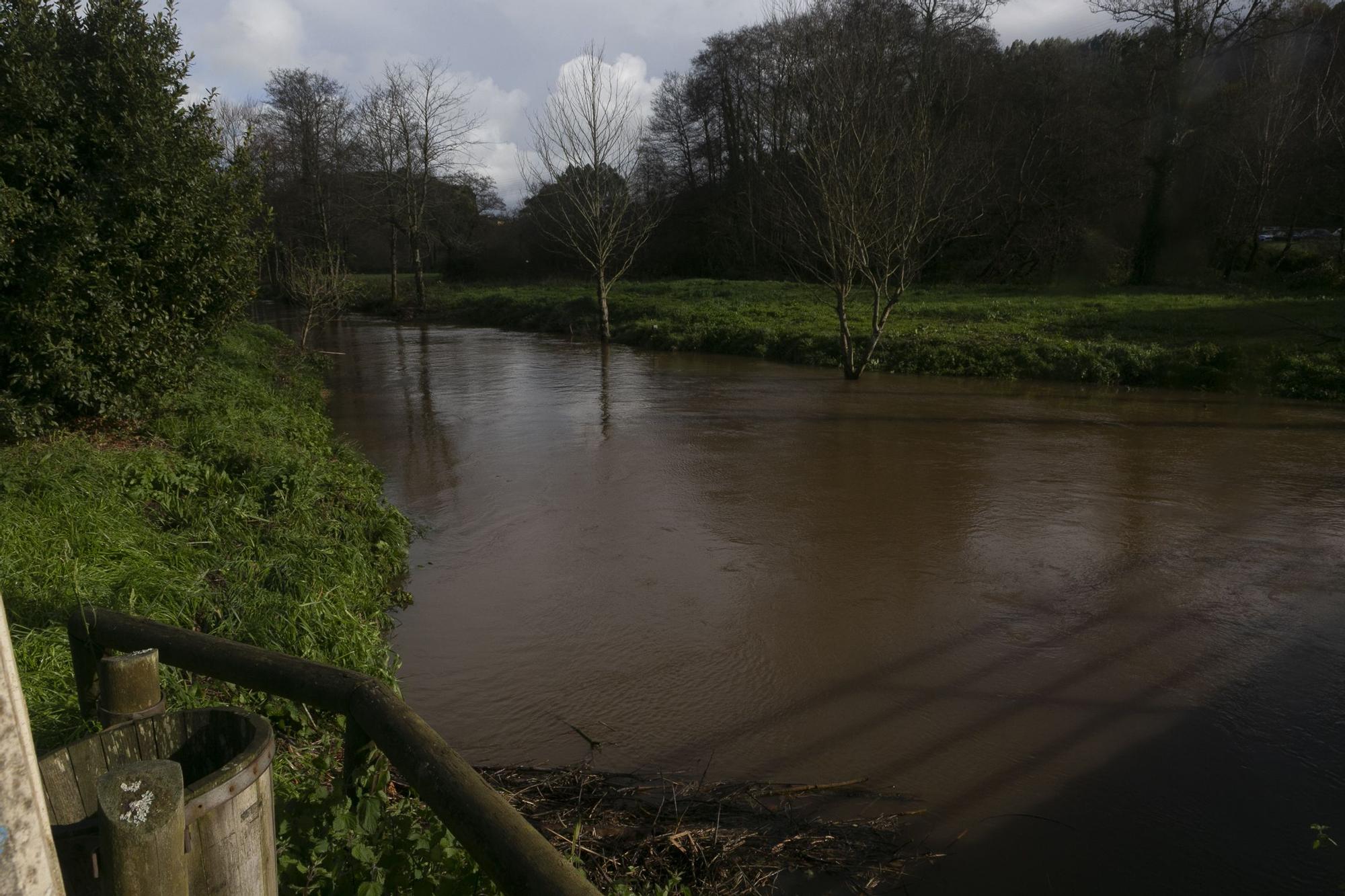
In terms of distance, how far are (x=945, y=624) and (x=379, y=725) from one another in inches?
171

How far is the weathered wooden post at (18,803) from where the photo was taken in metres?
1.19

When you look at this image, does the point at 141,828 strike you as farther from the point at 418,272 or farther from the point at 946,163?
the point at 418,272

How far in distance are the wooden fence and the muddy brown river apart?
191 cm

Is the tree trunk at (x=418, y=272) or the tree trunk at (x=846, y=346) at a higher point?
the tree trunk at (x=418, y=272)

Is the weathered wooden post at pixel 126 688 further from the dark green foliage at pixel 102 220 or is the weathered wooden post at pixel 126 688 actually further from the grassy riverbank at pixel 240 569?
the dark green foliage at pixel 102 220

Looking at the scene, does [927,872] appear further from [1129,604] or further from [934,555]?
[934,555]

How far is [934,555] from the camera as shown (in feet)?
23.6

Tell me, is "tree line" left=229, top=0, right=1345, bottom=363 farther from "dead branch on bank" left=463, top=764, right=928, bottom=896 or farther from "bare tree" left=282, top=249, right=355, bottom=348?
"dead branch on bank" left=463, top=764, right=928, bottom=896

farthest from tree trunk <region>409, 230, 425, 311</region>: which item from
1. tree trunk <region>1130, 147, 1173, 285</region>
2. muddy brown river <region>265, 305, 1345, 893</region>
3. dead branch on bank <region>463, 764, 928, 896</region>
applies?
dead branch on bank <region>463, 764, 928, 896</region>

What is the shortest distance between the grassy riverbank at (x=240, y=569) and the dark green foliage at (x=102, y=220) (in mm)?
514

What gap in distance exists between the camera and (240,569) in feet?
17.7

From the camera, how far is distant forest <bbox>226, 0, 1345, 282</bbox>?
19562mm

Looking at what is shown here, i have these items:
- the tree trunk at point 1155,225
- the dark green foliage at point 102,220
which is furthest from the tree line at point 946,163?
the dark green foliage at point 102,220

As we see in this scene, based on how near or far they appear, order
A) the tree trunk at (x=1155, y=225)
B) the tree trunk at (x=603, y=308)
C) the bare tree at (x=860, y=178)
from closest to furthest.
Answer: the bare tree at (x=860, y=178)
the tree trunk at (x=603, y=308)
the tree trunk at (x=1155, y=225)
